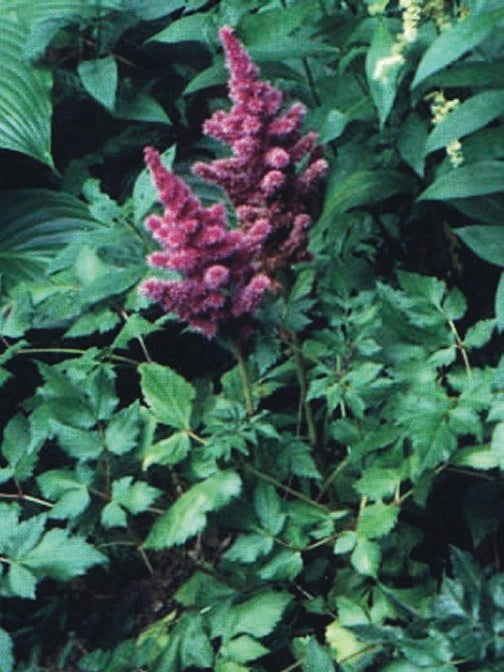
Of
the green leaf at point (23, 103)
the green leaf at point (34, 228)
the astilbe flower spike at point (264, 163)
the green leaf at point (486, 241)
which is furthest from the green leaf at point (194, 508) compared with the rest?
the green leaf at point (23, 103)

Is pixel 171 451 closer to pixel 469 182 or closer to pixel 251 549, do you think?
pixel 251 549

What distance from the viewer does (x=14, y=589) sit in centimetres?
171

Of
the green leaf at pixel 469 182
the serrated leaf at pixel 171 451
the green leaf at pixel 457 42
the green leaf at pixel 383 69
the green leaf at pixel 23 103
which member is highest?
the green leaf at pixel 457 42

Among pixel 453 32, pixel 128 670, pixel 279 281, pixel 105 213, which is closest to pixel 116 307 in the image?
pixel 105 213

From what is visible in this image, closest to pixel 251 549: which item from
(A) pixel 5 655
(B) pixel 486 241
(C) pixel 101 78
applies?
(A) pixel 5 655

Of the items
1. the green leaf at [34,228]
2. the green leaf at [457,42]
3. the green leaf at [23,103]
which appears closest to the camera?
the green leaf at [457,42]

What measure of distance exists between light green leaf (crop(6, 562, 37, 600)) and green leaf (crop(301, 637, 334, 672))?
1.45 ft

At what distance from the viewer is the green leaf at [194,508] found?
176 centimetres

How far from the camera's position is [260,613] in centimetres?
180

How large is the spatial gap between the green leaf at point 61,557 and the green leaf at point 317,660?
362 mm

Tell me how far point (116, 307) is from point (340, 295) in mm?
430

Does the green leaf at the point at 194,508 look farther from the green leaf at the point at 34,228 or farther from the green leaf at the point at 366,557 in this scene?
the green leaf at the point at 34,228

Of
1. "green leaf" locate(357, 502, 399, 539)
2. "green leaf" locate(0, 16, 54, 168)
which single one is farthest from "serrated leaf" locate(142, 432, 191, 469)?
"green leaf" locate(0, 16, 54, 168)

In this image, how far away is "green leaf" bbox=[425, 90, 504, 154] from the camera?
1818 millimetres
